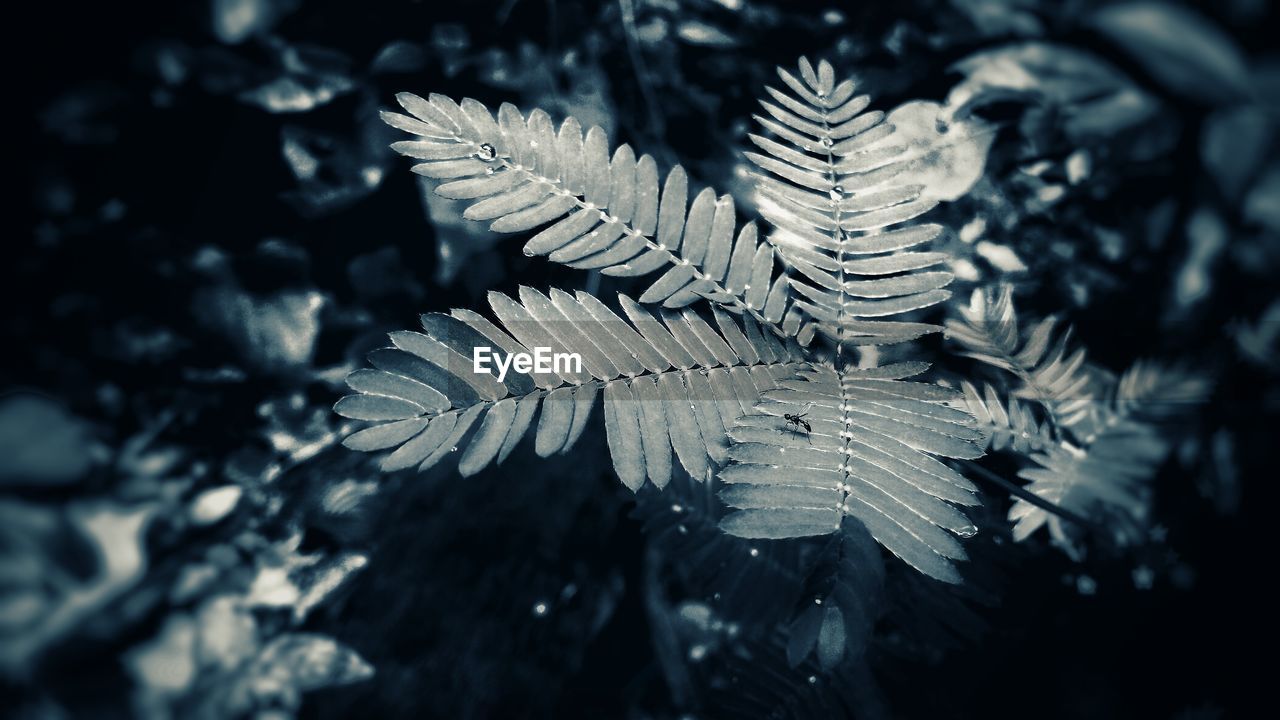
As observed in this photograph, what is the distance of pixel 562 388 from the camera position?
0.85m

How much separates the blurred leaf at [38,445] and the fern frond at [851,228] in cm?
97

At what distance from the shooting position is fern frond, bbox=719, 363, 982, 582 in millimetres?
740

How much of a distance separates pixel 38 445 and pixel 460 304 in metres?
0.67

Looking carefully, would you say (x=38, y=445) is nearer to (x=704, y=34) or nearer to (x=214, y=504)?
(x=214, y=504)

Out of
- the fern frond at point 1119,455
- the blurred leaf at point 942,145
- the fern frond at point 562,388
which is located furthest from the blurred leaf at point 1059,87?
the fern frond at point 562,388

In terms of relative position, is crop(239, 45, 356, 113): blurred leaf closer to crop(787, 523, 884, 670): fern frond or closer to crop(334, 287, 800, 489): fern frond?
crop(334, 287, 800, 489): fern frond

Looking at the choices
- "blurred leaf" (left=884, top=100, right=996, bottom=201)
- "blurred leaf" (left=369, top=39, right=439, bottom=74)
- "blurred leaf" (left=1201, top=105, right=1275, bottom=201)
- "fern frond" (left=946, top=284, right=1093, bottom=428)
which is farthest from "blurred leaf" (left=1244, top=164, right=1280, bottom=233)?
"blurred leaf" (left=369, top=39, right=439, bottom=74)

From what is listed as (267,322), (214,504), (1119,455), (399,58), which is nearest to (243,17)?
(399,58)

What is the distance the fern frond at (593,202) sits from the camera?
3.02ft

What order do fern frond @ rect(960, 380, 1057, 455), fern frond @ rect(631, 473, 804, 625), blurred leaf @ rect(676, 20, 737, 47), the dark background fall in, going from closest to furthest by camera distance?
the dark background
fern frond @ rect(960, 380, 1057, 455)
fern frond @ rect(631, 473, 804, 625)
blurred leaf @ rect(676, 20, 737, 47)

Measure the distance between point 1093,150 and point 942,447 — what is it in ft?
2.63

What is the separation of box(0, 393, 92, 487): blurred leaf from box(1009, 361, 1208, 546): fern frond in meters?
1.35

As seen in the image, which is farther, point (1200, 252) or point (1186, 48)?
point (1200, 252)

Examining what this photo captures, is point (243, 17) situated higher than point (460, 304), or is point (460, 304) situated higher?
point (243, 17)
